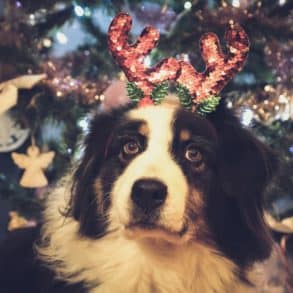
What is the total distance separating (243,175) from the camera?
3.74 ft

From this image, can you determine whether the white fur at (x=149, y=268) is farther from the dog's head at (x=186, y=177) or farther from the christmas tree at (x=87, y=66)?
the christmas tree at (x=87, y=66)

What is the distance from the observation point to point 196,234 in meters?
1.09

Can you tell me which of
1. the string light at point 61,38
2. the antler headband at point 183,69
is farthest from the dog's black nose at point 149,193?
the string light at point 61,38

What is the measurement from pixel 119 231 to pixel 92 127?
0.28 m

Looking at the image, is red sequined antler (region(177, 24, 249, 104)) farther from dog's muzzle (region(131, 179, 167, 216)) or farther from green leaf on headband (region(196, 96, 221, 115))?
dog's muzzle (region(131, 179, 167, 216))

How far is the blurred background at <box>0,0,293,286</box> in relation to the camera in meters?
1.64

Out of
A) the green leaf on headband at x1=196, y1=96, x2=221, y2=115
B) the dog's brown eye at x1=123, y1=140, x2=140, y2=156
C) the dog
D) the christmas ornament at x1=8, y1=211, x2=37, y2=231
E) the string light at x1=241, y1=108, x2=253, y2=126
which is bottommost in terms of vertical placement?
the christmas ornament at x1=8, y1=211, x2=37, y2=231


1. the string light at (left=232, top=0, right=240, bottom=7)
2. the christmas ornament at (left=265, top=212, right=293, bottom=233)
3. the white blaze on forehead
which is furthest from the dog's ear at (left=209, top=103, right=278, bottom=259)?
the string light at (left=232, top=0, right=240, bottom=7)

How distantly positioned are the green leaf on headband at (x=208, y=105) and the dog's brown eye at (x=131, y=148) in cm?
16

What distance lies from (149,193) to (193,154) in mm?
172

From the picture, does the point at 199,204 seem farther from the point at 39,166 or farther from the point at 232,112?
→ the point at 39,166

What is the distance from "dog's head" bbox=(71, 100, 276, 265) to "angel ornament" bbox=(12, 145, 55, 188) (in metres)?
0.58

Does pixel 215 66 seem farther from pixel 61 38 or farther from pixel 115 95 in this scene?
pixel 61 38

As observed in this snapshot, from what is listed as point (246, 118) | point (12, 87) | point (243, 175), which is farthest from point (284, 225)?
point (12, 87)
